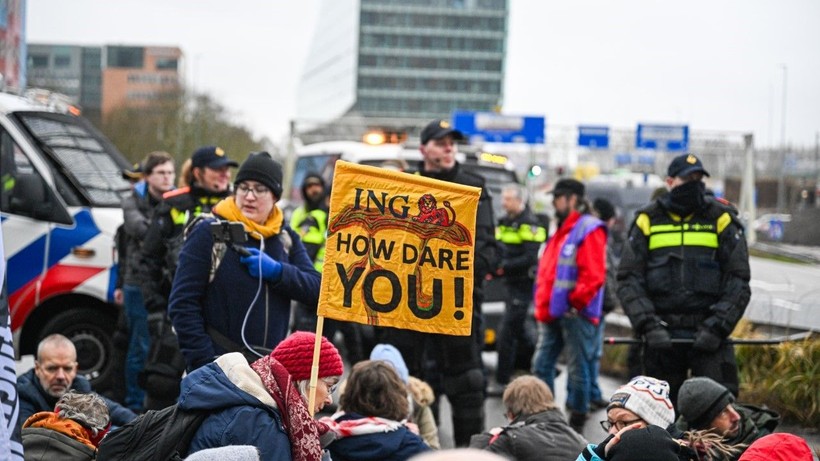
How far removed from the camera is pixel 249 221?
584cm

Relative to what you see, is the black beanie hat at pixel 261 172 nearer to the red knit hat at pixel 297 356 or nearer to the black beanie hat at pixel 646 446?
the red knit hat at pixel 297 356

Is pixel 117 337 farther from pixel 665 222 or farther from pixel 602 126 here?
pixel 602 126

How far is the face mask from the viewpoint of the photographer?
22.7 ft

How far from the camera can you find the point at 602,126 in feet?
153

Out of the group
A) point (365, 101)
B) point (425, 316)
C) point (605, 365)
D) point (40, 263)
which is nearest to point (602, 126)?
point (605, 365)

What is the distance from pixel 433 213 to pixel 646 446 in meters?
1.60

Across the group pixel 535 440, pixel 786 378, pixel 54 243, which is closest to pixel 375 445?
pixel 535 440

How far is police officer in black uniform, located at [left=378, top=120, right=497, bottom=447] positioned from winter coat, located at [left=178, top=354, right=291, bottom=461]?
127 inches

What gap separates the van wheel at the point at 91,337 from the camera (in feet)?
31.4

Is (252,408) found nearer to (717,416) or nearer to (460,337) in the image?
(717,416)

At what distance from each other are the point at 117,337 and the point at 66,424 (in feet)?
14.1

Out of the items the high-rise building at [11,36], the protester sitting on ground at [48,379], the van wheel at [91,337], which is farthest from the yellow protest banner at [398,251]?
the high-rise building at [11,36]

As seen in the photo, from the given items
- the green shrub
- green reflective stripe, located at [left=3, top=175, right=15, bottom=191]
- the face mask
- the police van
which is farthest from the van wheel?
the green shrub

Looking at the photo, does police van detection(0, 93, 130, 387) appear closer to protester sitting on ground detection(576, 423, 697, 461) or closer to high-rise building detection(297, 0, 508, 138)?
protester sitting on ground detection(576, 423, 697, 461)
